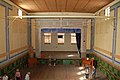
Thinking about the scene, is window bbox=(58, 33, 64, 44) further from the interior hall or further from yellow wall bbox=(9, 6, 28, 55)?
yellow wall bbox=(9, 6, 28, 55)

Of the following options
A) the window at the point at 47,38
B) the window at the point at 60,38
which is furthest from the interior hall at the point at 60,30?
the window at the point at 47,38

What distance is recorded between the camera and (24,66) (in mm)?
9617

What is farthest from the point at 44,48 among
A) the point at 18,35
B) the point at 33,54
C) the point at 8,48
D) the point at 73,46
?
the point at 8,48

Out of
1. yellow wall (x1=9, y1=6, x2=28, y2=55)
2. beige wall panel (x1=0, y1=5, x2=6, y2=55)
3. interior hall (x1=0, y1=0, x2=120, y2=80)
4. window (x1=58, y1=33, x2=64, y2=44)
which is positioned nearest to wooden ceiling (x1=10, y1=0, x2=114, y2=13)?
interior hall (x1=0, y1=0, x2=120, y2=80)

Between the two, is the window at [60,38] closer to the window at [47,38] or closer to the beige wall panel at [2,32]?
the window at [47,38]

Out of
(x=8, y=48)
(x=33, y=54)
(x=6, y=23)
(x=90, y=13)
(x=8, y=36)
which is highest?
(x=90, y=13)

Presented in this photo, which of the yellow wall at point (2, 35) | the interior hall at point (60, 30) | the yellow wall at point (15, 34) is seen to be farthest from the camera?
the yellow wall at point (15, 34)

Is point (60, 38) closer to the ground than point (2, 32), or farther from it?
closer to the ground

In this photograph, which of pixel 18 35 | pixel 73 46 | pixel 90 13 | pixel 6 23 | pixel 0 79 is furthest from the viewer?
pixel 73 46

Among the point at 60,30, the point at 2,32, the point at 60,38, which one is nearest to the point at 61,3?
the point at 2,32

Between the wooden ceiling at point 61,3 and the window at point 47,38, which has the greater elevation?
the wooden ceiling at point 61,3

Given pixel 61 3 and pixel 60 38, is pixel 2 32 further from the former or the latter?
pixel 60 38

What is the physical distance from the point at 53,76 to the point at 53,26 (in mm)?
4025

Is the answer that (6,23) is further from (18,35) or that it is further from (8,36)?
(18,35)
